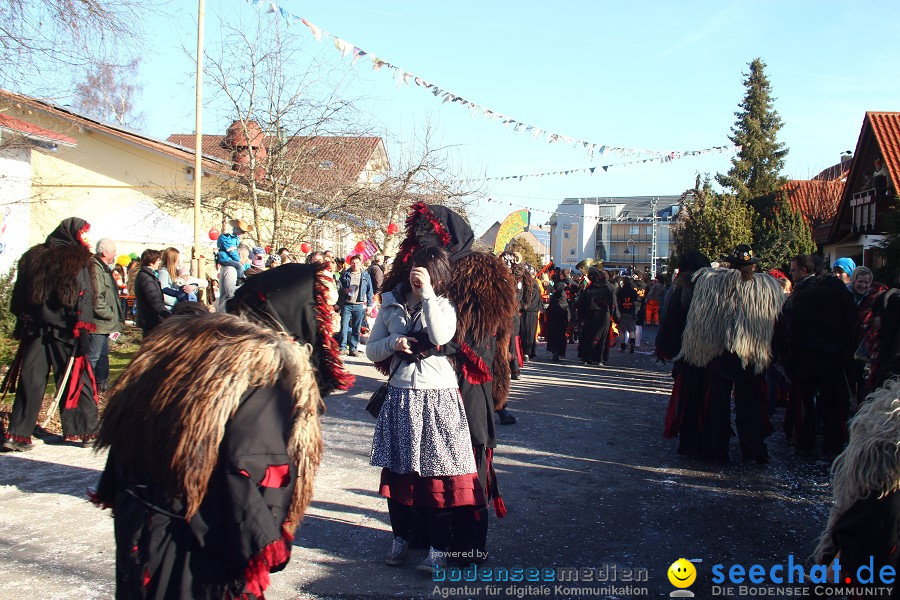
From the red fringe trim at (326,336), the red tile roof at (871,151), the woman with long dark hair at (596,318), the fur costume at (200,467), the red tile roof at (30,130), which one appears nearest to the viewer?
the fur costume at (200,467)

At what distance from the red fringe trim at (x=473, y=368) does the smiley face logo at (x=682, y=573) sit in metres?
1.55

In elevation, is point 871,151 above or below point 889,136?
below

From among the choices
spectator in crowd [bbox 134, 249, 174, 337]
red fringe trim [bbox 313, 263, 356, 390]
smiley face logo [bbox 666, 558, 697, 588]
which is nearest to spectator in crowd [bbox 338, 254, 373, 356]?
spectator in crowd [bbox 134, 249, 174, 337]

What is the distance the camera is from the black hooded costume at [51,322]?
605 centimetres

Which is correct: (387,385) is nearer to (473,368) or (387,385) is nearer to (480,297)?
(473,368)

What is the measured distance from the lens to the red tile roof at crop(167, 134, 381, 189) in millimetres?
16047

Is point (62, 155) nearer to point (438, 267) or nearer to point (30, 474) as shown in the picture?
point (30, 474)

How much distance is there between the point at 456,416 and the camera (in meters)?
4.09

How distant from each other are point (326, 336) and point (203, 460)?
1101 millimetres

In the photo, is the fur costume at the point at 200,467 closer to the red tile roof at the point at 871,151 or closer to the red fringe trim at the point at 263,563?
the red fringe trim at the point at 263,563

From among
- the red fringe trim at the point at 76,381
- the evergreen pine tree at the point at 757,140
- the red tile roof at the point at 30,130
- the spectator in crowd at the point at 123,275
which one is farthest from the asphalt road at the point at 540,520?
the evergreen pine tree at the point at 757,140

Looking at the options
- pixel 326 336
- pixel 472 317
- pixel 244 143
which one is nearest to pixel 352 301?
pixel 244 143

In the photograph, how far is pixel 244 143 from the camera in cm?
1530

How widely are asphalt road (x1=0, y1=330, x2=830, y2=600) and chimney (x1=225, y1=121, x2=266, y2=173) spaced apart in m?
9.18
